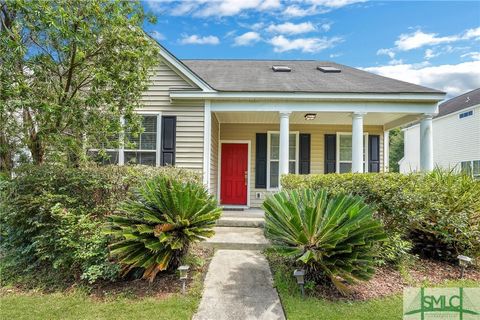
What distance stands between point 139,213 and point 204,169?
3.12 metres

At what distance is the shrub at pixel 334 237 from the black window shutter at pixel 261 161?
527 cm

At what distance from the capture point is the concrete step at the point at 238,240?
454 cm

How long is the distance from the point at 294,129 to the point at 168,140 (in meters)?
4.15

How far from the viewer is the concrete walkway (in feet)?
9.18

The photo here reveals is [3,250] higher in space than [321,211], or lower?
lower

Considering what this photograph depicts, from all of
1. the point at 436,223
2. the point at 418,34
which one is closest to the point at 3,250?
the point at 436,223

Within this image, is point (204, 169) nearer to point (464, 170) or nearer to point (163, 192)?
point (163, 192)

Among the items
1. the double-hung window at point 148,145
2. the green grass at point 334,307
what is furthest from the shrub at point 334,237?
the double-hung window at point 148,145

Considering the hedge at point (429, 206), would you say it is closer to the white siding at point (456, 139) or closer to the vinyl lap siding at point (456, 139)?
the white siding at point (456, 139)

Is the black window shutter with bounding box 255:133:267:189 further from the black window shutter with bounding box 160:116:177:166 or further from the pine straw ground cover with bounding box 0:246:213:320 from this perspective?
the pine straw ground cover with bounding box 0:246:213:320

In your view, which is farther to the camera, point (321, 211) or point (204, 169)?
point (204, 169)

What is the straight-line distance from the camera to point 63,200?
12.1ft

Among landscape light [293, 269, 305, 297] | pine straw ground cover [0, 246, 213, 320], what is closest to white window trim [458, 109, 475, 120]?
landscape light [293, 269, 305, 297]

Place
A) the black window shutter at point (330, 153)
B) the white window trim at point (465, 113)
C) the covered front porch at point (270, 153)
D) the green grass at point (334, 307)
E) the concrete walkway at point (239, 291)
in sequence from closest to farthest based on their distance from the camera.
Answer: the green grass at point (334, 307) < the concrete walkway at point (239, 291) < the covered front porch at point (270, 153) < the black window shutter at point (330, 153) < the white window trim at point (465, 113)
